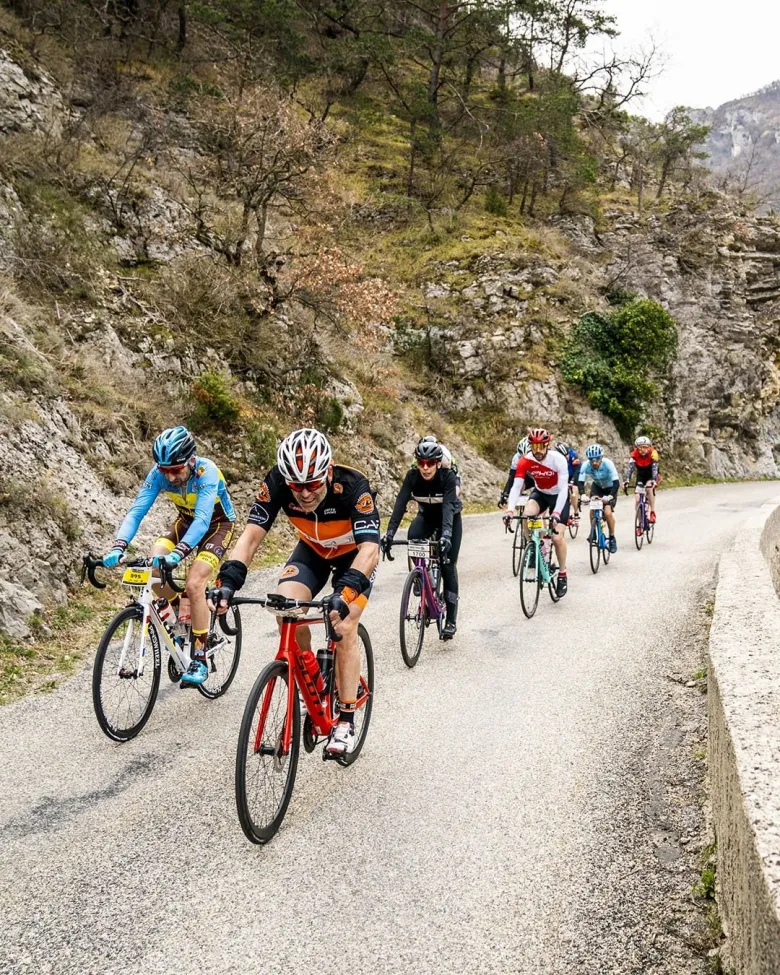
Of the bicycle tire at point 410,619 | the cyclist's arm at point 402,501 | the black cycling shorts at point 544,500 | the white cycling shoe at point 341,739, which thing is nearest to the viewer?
the white cycling shoe at point 341,739

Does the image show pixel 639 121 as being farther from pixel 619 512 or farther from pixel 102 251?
pixel 102 251

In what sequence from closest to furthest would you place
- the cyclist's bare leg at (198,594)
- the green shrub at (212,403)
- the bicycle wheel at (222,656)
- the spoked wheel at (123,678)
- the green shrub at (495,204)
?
1. the spoked wheel at (123,678)
2. the cyclist's bare leg at (198,594)
3. the bicycle wheel at (222,656)
4. the green shrub at (212,403)
5. the green shrub at (495,204)

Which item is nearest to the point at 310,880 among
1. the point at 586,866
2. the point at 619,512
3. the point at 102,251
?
the point at 586,866

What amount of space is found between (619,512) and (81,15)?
24675 mm

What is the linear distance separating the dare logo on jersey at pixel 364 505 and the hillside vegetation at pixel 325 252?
3961mm

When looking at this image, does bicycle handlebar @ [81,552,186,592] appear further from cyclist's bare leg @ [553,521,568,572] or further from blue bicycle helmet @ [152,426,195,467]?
cyclist's bare leg @ [553,521,568,572]

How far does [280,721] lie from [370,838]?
0.84 m

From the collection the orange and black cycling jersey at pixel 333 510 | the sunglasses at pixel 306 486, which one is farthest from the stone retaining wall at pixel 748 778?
the sunglasses at pixel 306 486

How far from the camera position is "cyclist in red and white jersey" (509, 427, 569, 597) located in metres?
9.35

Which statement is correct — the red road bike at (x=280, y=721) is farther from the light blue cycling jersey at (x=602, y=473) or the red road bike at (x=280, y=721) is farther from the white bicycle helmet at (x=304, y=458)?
the light blue cycling jersey at (x=602, y=473)

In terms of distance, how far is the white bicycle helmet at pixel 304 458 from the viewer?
4.41 m

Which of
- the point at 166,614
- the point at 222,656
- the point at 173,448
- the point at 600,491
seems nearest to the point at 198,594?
the point at 166,614

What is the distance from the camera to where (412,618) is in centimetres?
724

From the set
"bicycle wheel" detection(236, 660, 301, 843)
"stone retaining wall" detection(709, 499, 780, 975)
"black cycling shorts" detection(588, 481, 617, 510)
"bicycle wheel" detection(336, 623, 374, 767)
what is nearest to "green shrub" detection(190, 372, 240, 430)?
"black cycling shorts" detection(588, 481, 617, 510)
